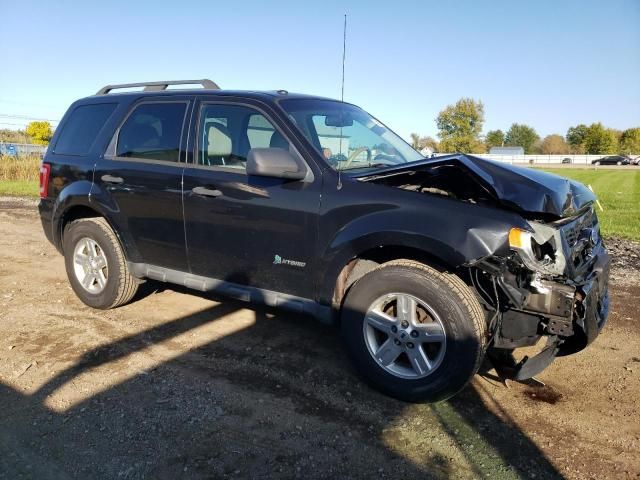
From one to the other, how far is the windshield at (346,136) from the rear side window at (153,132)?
1026 millimetres

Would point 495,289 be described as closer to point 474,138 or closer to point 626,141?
point 474,138

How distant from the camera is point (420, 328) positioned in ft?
10.4

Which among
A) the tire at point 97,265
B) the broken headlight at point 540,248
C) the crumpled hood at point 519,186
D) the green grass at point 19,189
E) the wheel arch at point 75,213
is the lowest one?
the green grass at point 19,189

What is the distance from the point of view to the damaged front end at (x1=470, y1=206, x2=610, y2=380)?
9.59ft

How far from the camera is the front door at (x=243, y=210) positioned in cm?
364

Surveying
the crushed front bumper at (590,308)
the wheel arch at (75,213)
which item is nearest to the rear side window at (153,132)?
the wheel arch at (75,213)

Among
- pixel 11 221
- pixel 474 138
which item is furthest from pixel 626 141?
pixel 11 221

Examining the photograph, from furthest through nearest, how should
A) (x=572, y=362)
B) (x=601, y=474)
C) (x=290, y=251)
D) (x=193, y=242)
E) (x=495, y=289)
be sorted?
(x=193, y=242), (x=572, y=362), (x=290, y=251), (x=495, y=289), (x=601, y=474)

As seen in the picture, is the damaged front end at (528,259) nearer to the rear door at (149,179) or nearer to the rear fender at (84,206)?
the rear door at (149,179)

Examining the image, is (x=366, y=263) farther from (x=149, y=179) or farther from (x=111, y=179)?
(x=111, y=179)

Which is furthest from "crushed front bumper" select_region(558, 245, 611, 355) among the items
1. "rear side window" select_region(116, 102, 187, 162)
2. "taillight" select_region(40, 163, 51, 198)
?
"taillight" select_region(40, 163, 51, 198)

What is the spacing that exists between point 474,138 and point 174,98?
3066 inches

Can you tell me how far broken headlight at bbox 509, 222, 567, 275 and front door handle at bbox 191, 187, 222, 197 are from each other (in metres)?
2.21

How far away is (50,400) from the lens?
3.23m
